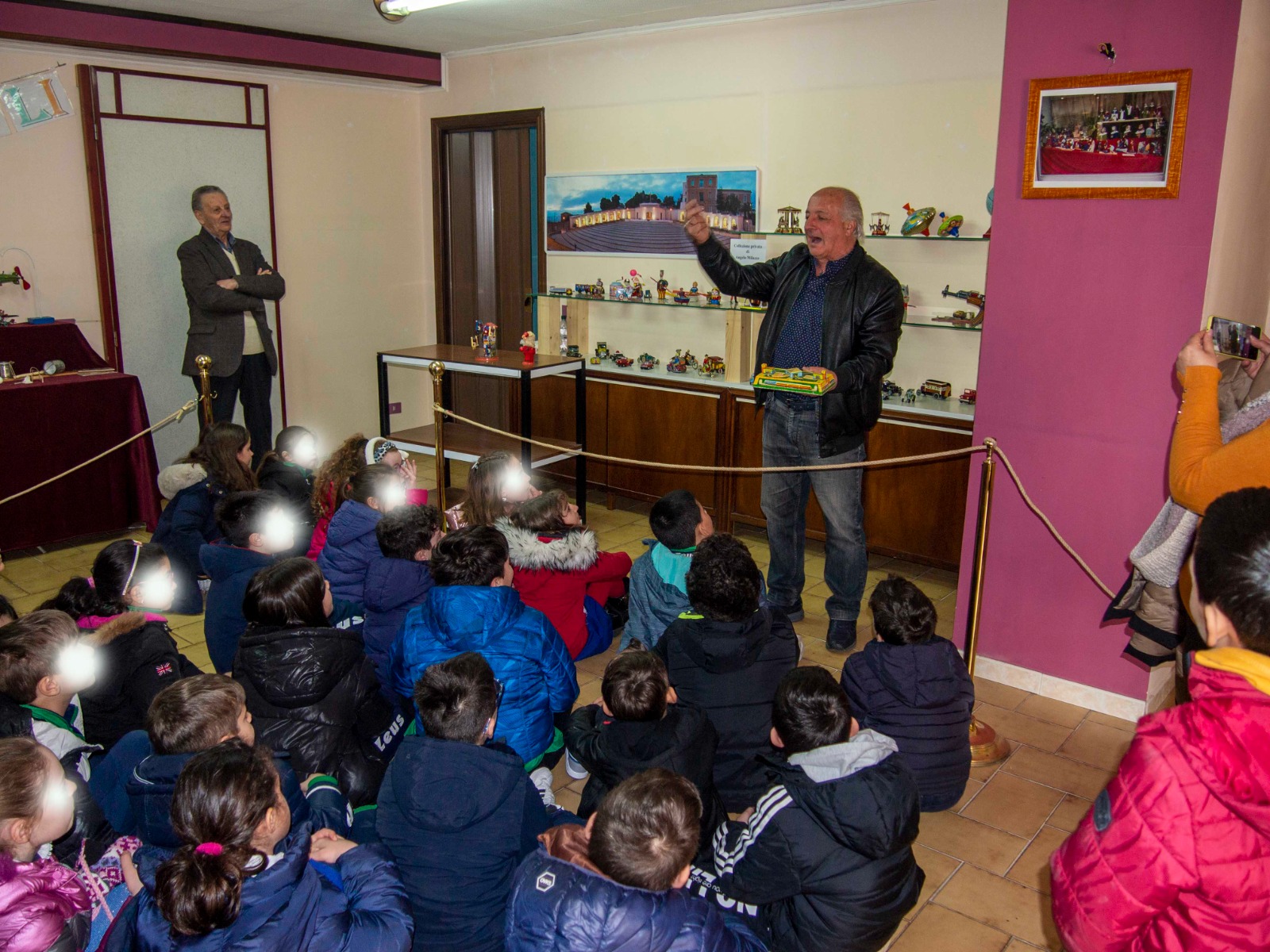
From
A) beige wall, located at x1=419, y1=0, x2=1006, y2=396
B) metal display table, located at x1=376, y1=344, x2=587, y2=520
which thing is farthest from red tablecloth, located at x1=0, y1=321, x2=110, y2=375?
beige wall, located at x1=419, y1=0, x2=1006, y2=396

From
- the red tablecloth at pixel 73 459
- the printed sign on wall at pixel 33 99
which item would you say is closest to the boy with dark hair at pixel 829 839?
the red tablecloth at pixel 73 459

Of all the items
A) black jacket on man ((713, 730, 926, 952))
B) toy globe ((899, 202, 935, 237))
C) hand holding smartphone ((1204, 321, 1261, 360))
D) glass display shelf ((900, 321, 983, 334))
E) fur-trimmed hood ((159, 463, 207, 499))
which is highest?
toy globe ((899, 202, 935, 237))

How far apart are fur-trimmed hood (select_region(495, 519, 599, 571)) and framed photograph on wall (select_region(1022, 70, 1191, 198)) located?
1966mm

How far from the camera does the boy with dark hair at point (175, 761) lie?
6.73ft

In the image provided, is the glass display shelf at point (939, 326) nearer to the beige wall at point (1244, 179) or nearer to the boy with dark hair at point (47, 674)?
the beige wall at point (1244, 179)

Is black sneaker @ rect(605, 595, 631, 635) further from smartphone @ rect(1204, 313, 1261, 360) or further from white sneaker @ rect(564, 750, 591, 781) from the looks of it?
smartphone @ rect(1204, 313, 1261, 360)

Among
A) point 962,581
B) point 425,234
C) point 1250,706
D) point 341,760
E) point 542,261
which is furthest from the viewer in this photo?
point 425,234

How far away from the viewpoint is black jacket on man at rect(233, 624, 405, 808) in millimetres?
2586

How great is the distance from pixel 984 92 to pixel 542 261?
10.3 ft

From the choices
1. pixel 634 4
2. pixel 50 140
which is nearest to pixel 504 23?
pixel 634 4

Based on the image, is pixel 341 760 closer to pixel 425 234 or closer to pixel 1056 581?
pixel 1056 581

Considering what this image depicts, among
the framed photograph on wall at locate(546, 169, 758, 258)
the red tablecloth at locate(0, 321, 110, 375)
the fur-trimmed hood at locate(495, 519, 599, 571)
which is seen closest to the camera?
the fur-trimmed hood at locate(495, 519, 599, 571)

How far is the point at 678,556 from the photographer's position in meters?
3.28

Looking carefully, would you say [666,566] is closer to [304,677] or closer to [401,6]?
[304,677]
